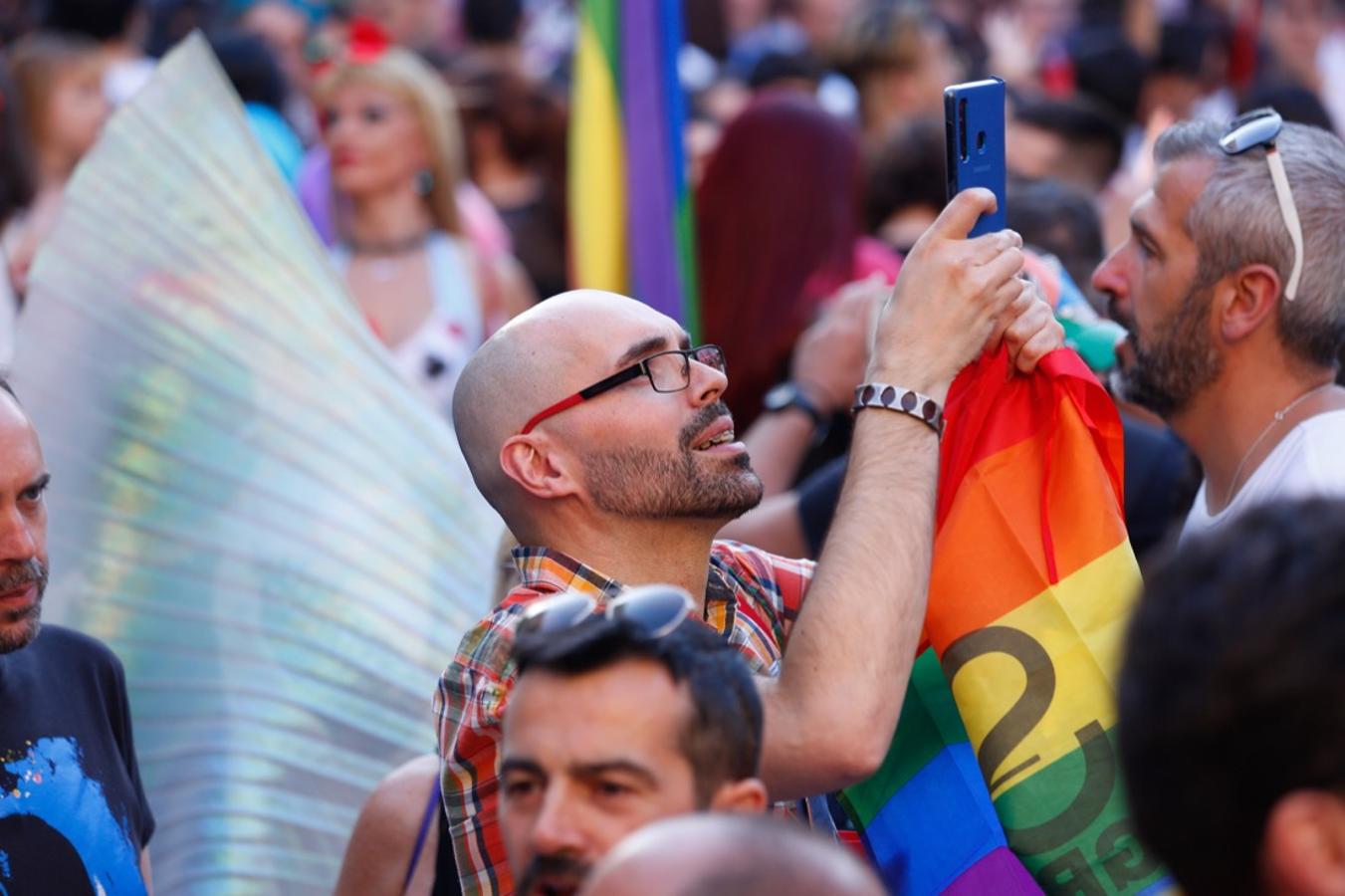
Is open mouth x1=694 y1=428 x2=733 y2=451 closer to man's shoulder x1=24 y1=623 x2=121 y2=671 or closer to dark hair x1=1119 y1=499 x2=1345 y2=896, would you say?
man's shoulder x1=24 y1=623 x2=121 y2=671

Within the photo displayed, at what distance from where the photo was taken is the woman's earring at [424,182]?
6254mm

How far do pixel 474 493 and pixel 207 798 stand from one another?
0.81m

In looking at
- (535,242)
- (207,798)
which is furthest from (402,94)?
(207,798)

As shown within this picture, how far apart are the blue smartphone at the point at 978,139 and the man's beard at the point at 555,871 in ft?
3.55

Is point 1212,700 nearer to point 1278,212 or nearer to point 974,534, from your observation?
point 974,534

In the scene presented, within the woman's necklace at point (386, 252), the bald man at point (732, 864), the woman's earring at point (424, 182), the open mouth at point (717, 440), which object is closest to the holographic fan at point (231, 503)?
the open mouth at point (717, 440)

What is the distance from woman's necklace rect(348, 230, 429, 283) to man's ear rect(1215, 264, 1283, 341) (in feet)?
11.9

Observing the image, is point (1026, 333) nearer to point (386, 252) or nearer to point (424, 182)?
point (386, 252)

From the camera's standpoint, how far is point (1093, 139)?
247 inches

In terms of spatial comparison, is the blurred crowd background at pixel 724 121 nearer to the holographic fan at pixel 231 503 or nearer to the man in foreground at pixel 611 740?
the holographic fan at pixel 231 503

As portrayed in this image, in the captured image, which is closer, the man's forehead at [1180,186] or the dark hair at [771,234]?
the man's forehead at [1180,186]

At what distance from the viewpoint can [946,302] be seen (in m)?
2.44

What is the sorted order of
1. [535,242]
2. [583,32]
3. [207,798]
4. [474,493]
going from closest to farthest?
[207,798]
[474,493]
[583,32]
[535,242]

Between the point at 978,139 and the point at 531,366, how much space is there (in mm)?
715
